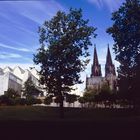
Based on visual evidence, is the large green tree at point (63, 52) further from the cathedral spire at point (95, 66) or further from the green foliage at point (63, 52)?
the cathedral spire at point (95, 66)

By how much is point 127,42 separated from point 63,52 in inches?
452

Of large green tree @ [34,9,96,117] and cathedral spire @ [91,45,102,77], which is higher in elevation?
cathedral spire @ [91,45,102,77]

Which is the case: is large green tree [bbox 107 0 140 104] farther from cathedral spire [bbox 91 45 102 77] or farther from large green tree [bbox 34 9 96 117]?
cathedral spire [bbox 91 45 102 77]

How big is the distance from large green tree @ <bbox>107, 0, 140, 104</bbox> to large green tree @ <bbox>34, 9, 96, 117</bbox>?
5622mm

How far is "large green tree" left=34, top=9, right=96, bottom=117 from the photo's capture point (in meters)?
53.7

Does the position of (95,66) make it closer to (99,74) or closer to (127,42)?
(99,74)

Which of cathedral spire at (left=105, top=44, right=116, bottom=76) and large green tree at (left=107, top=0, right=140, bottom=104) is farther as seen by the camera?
cathedral spire at (left=105, top=44, right=116, bottom=76)

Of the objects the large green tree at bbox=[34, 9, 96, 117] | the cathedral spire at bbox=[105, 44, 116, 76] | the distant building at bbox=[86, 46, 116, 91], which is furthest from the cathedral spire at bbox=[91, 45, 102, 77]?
the large green tree at bbox=[34, 9, 96, 117]

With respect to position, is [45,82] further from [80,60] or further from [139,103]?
[139,103]

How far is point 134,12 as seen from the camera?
169ft

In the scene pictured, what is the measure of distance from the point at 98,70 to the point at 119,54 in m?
122

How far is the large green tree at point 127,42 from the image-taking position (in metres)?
51.2

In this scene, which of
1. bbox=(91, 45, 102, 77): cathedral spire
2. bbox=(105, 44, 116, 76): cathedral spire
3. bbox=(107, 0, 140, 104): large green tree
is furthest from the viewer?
bbox=(91, 45, 102, 77): cathedral spire

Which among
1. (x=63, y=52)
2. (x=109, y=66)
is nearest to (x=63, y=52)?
(x=63, y=52)
